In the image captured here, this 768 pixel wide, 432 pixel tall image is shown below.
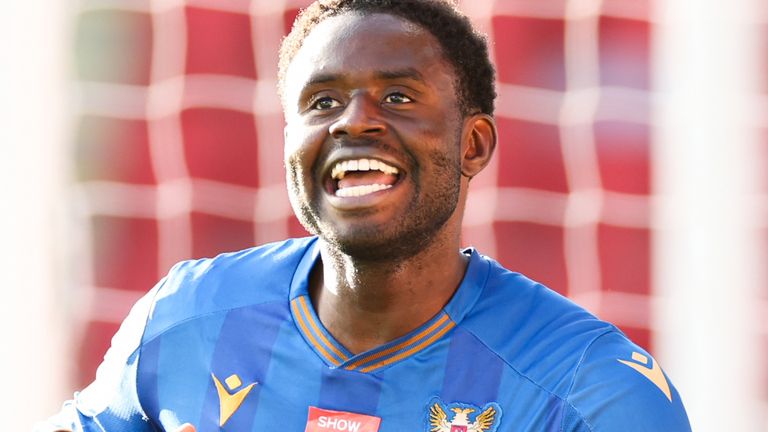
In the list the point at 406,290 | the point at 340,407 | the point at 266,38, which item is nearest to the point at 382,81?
the point at 406,290

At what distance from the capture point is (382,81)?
8.46 feet

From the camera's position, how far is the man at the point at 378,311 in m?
2.49

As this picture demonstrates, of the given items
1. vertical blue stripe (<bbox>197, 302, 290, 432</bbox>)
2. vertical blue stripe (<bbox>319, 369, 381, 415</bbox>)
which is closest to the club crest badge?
vertical blue stripe (<bbox>319, 369, 381, 415</bbox>)

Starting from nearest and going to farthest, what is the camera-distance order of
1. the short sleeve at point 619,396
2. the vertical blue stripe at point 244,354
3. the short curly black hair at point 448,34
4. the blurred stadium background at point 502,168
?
the short sleeve at point 619,396, the vertical blue stripe at point 244,354, the short curly black hair at point 448,34, the blurred stadium background at point 502,168

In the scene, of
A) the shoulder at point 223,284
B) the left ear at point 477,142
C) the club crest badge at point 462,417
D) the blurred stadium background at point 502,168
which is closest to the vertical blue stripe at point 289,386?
the shoulder at point 223,284

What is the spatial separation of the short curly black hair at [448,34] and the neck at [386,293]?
11.8 inches

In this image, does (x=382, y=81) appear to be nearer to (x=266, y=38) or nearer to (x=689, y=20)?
(x=689, y=20)

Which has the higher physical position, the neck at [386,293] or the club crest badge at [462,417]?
the neck at [386,293]

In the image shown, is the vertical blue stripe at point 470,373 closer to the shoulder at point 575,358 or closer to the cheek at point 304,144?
the shoulder at point 575,358

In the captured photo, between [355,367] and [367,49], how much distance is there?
56cm

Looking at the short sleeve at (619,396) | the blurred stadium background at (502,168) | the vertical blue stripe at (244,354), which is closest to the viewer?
the short sleeve at (619,396)

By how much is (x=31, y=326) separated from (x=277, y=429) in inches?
98.8

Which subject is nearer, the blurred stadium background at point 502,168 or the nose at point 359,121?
the nose at point 359,121

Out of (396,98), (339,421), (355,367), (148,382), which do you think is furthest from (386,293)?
(148,382)
